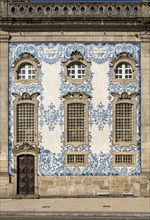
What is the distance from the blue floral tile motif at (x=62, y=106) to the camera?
17906mm

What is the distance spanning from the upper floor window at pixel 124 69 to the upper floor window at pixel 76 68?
4.16 feet

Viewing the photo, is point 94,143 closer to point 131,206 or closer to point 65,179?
point 65,179

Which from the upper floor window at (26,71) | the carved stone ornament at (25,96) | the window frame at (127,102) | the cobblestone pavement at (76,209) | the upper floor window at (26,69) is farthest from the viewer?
the upper floor window at (26,71)

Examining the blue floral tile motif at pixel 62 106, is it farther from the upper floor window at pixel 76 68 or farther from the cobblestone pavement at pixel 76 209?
the cobblestone pavement at pixel 76 209

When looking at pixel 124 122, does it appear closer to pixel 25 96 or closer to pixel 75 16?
pixel 25 96

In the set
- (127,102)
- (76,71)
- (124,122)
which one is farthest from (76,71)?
(124,122)

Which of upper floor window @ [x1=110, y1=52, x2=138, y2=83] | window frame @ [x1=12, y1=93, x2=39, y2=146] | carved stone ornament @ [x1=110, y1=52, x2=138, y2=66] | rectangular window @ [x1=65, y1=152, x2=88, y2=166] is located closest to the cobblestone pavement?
rectangular window @ [x1=65, y1=152, x2=88, y2=166]

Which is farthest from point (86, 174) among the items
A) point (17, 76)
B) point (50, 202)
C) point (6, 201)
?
point (17, 76)

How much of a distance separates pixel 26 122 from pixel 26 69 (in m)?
2.52

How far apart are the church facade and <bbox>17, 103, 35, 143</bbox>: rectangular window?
47mm

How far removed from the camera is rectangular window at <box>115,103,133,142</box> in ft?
59.1

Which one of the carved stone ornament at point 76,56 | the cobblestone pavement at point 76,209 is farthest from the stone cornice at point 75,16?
the cobblestone pavement at point 76,209

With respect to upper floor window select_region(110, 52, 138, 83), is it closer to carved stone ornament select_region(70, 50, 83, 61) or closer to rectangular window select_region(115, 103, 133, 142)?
rectangular window select_region(115, 103, 133, 142)

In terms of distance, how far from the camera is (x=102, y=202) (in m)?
16.5
